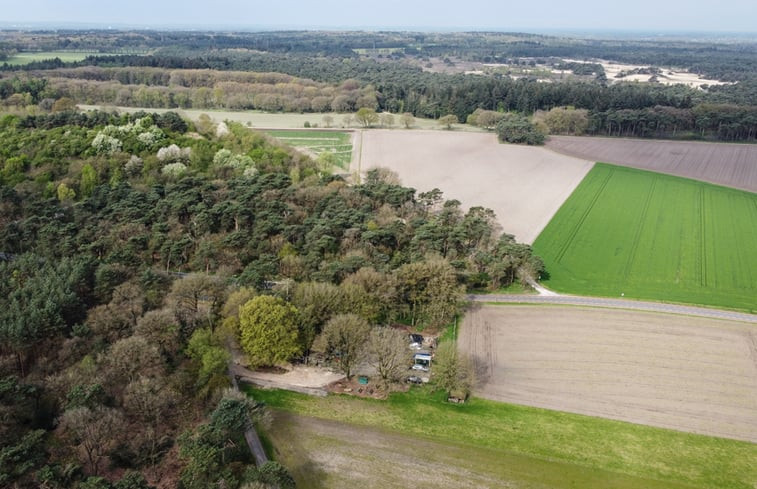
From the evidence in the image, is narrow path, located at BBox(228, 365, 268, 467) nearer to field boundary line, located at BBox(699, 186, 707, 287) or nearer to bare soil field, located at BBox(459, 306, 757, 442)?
bare soil field, located at BBox(459, 306, 757, 442)

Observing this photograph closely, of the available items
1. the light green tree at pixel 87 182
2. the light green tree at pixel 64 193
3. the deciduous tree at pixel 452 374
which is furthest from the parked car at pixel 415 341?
the light green tree at pixel 87 182

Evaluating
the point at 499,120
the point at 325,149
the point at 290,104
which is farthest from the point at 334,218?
the point at 290,104

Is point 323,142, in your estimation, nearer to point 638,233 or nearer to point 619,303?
point 638,233

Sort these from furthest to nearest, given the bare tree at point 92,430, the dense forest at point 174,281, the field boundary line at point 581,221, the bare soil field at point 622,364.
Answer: the field boundary line at point 581,221
the bare soil field at point 622,364
the dense forest at point 174,281
the bare tree at point 92,430

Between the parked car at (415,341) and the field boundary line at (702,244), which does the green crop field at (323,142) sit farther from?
the field boundary line at (702,244)

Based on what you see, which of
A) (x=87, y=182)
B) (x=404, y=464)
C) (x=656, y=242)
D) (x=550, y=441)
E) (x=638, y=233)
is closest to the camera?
(x=404, y=464)

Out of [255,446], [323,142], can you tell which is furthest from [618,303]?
[323,142]

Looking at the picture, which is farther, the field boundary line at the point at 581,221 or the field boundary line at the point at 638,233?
the field boundary line at the point at 581,221
